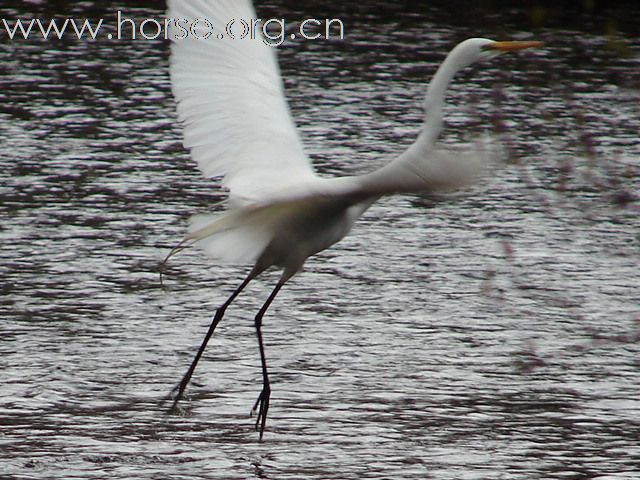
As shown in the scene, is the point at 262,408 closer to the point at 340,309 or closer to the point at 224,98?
the point at 224,98

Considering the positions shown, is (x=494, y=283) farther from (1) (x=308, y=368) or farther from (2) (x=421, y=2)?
(2) (x=421, y=2)

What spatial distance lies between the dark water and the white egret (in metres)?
0.37

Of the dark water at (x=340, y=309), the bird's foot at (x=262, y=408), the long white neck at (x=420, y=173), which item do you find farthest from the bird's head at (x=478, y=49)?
the bird's foot at (x=262, y=408)

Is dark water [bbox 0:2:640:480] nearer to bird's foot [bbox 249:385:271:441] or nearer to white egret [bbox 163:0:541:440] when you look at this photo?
bird's foot [bbox 249:385:271:441]

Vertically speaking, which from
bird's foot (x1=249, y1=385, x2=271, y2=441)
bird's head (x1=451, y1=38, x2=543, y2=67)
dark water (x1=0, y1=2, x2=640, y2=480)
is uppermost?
bird's head (x1=451, y1=38, x2=543, y2=67)

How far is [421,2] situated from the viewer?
18.1 metres

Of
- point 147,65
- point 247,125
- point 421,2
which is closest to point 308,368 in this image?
point 247,125

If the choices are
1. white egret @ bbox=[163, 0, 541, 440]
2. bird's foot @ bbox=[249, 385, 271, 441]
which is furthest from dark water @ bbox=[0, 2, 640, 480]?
white egret @ bbox=[163, 0, 541, 440]

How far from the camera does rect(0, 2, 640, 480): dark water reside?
5.32 meters

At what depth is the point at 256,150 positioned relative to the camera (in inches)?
227

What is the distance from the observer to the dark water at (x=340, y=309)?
5324 millimetres

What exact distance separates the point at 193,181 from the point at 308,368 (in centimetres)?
409

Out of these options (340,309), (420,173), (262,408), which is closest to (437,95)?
(420,173)

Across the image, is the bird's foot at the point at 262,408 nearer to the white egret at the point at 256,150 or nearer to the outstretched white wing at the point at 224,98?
the white egret at the point at 256,150
